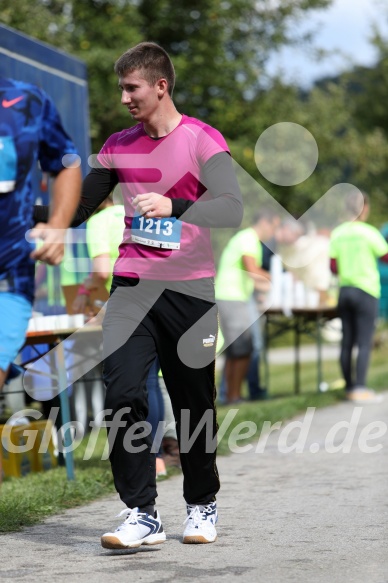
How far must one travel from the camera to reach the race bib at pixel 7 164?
468 cm

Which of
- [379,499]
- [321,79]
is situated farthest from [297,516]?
[321,79]

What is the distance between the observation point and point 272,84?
2909cm

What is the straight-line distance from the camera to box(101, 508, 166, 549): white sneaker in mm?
5242

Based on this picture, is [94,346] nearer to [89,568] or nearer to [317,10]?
[89,568]

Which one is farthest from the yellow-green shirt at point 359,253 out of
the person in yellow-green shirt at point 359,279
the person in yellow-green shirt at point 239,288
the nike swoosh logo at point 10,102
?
the nike swoosh logo at point 10,102

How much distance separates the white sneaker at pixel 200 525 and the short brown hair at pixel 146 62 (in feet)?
5.94

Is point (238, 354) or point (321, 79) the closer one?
point (238, 354)

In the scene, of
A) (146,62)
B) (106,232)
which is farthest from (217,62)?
(146,62)

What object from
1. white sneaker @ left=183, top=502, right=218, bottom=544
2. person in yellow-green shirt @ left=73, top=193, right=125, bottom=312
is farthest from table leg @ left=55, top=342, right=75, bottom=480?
white sneaker @ left=183, top=502, right=218, bottom=544

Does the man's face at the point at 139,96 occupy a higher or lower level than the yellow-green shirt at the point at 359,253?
higher

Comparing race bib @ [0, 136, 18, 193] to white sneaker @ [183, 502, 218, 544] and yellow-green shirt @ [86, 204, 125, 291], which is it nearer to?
white sneaker @ [183, 502, 218, 544]

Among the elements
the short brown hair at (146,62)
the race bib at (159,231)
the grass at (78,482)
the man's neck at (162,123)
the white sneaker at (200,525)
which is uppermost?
the short brown hair at (146,62)

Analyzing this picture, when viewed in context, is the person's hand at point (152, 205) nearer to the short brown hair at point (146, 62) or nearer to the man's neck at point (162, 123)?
the man's neck at point (162, 123)

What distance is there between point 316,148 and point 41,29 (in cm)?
1288
